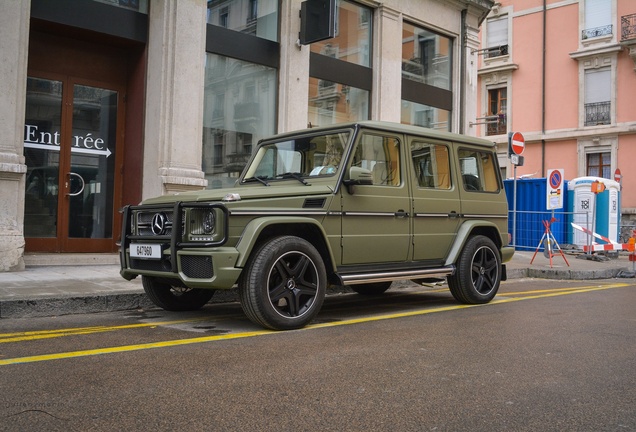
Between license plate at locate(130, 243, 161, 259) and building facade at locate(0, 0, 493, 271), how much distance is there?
3.82 meters

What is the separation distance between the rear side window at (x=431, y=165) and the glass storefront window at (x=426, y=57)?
845 cm

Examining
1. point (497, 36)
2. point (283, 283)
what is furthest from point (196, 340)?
point (497, 36)

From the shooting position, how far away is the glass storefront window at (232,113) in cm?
1152

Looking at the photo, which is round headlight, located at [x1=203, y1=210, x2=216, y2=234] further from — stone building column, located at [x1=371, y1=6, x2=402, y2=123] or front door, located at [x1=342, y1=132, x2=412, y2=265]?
stone building column, located at [x1=371, y1=6, x2=402, y2=123]

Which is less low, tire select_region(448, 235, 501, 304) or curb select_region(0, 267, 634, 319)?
tire select_region(448, 235, 501, 304)

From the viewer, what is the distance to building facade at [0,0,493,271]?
30.4ft

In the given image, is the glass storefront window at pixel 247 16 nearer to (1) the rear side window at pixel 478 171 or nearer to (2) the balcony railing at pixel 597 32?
(1) the rear side window at pixel 478 171

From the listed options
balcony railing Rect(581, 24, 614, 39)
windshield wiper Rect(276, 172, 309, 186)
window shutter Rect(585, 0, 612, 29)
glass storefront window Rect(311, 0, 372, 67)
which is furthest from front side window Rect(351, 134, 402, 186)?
window shutter Rect(585, 0, 612, 29)

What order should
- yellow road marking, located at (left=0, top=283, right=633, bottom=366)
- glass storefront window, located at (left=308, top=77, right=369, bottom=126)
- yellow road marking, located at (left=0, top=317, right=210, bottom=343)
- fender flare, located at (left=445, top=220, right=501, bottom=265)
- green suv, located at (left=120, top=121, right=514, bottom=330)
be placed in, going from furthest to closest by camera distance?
glass storefront window, located at (left=308, top=77, right=369, bottom=126)
fender flare, located at (left=445, top=220, right=501, bottom=265)
green suv, located at (left=120, top=121, right=514, bottom=330)
yellow road marking, located at (left=0, top=317, right=210, bottom=343)
yellow road marking, located at (left=0, top=283, right=633, bottom=366)

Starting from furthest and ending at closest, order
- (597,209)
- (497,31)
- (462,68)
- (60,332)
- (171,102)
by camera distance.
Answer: (497,31), (597,209), (462,68), (171,102), (60,332)

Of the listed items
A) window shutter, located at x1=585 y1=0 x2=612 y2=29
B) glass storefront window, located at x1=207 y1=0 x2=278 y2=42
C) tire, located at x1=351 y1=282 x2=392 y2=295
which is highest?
window shutter, located at x1=585 y1=0 x2=612 y2=29

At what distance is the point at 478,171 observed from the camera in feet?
25.5

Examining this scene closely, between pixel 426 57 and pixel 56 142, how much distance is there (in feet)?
31.4

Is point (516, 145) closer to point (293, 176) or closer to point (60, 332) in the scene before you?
point (293, 176)
